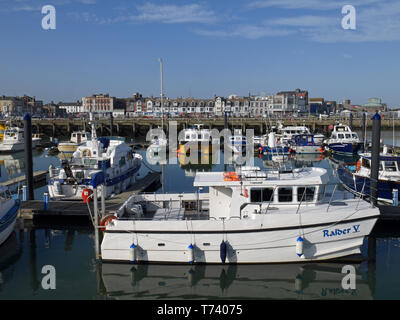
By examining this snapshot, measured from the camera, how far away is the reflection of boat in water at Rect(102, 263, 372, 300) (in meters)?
11.8

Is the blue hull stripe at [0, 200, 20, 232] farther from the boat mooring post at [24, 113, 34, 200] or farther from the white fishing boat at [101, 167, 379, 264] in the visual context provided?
the white fishing boat at [101, 167, 379, 264]

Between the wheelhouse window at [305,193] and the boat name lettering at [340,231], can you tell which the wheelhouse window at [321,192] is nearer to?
the wheelhouse window at [305,193]

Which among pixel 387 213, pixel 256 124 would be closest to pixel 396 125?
pixel 256 124

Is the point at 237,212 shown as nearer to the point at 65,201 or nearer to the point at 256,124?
the point at 65,201

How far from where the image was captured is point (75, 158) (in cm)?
2294

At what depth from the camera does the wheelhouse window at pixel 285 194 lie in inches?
536

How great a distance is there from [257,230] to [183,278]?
286 cm

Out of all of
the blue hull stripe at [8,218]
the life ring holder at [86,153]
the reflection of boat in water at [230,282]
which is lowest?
the reflection of boat in water at [230,282]

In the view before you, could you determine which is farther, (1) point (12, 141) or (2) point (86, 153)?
(1) point (12, 141)

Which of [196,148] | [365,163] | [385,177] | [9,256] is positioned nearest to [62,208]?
[9,256]

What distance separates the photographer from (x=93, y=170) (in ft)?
71.9

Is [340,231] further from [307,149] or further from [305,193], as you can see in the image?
[307,149]

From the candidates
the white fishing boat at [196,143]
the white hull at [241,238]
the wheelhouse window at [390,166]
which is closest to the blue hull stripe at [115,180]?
the white hull at [241,238]

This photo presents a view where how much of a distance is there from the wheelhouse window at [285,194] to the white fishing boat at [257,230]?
3 cm
